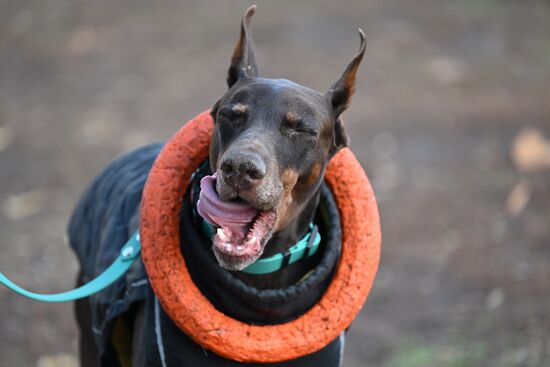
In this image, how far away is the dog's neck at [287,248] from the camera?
3.08m

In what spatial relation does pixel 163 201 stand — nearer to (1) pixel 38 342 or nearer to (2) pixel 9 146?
(1) pixel 38 342

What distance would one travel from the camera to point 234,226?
2773 millimetres

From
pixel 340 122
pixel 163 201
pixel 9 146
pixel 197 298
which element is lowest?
pixel 9 146

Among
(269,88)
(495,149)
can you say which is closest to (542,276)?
(495,149)

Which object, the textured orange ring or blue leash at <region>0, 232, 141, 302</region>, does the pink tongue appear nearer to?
the textured orange ring

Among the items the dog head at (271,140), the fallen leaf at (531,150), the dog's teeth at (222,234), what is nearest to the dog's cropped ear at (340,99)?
the dog head at (271,140)

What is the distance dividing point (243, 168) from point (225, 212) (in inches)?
7.6

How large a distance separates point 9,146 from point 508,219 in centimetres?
463

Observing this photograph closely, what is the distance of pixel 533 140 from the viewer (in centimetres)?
743

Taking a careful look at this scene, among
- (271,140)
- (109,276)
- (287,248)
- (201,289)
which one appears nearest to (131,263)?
(109,276)

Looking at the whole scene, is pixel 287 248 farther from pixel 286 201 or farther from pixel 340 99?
pixel 340 99

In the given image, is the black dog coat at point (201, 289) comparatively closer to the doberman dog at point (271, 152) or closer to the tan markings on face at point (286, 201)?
the doberman dog at point (271, 152)

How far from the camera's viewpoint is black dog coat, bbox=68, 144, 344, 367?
3.01 m

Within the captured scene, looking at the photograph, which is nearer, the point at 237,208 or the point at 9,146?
the point at 237,208
